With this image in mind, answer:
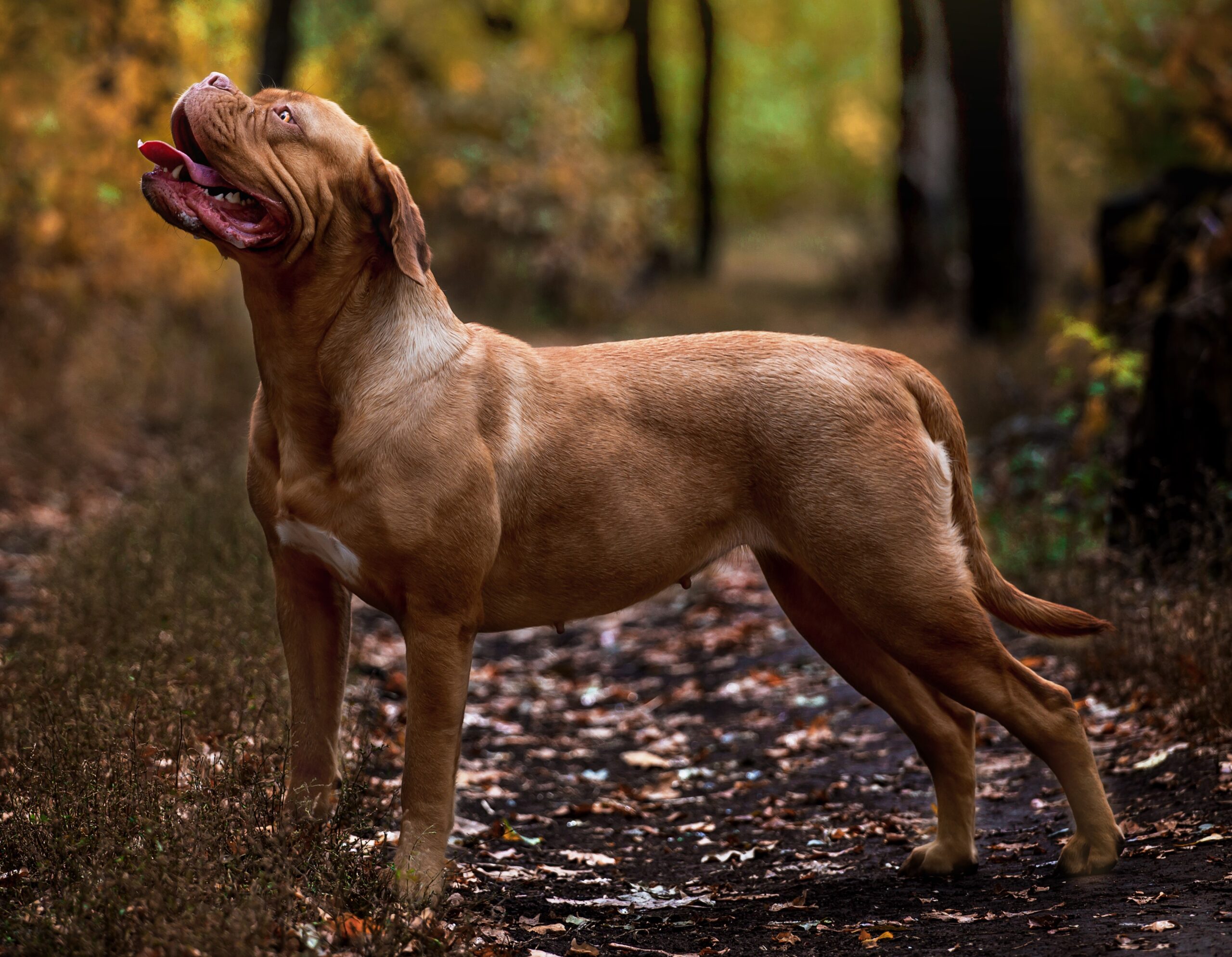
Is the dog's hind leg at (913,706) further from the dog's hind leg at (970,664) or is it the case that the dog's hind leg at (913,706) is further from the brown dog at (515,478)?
the dog's hind leg at (970,664)

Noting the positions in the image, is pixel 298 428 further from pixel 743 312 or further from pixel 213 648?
pixel 743 312

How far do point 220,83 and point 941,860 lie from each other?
11.6 ft

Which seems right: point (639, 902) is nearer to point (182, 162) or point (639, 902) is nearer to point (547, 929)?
point (547, 929)

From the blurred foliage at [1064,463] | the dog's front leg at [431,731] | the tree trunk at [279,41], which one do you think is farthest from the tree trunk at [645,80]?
the dog's front leg at [431,731]

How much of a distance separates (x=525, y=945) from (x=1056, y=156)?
62.9 ft

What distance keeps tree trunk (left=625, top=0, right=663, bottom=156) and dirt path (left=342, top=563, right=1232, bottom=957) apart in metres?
21.6

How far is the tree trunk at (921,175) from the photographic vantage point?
19781 millimetres

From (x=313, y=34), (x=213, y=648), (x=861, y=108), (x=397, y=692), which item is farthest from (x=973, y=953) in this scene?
(x=861, y=108)

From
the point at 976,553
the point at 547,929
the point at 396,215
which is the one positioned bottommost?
the point at 547,929

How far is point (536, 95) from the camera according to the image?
20.2 metres

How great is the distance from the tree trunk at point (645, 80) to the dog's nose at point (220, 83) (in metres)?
24.0

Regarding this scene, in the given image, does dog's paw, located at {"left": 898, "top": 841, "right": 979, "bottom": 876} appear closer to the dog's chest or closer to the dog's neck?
the dog's chest

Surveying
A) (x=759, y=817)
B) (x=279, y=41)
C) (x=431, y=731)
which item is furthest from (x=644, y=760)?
(x=279, y=41)

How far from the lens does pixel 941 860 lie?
4.10m
